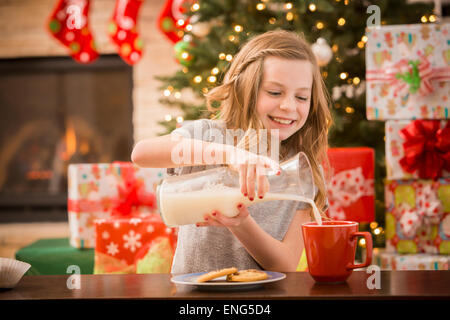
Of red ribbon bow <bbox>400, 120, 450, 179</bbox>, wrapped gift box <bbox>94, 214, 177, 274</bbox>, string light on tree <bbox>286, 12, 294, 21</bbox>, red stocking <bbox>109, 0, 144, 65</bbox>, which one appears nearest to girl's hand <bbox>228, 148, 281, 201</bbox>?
wrapped gift box <bbox>94, 214, 177, 274</bbox>

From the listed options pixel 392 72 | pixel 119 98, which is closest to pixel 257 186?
pixel 392 72

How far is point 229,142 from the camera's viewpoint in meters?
1.30

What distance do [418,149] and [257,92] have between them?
1.12 metres

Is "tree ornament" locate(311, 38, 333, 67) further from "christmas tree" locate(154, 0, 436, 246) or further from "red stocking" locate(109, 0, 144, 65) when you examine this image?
"red stocking" locate(109, 0, 144, 65)

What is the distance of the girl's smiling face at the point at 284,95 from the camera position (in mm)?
1181

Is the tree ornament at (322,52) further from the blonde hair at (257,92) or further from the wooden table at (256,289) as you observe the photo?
the wooden table at (256,289)

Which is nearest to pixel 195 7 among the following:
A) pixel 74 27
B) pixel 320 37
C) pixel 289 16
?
pixel 289 16

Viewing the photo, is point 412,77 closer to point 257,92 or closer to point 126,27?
point 257,92

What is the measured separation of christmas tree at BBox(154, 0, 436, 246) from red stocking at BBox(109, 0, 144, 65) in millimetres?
523

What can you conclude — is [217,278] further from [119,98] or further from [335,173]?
[119,98]

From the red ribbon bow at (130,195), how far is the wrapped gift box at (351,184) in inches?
29.9

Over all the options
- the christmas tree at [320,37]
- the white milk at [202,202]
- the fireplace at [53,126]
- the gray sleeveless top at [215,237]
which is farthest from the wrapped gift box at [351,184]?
the fireplace at [53,126]

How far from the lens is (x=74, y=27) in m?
3.43
